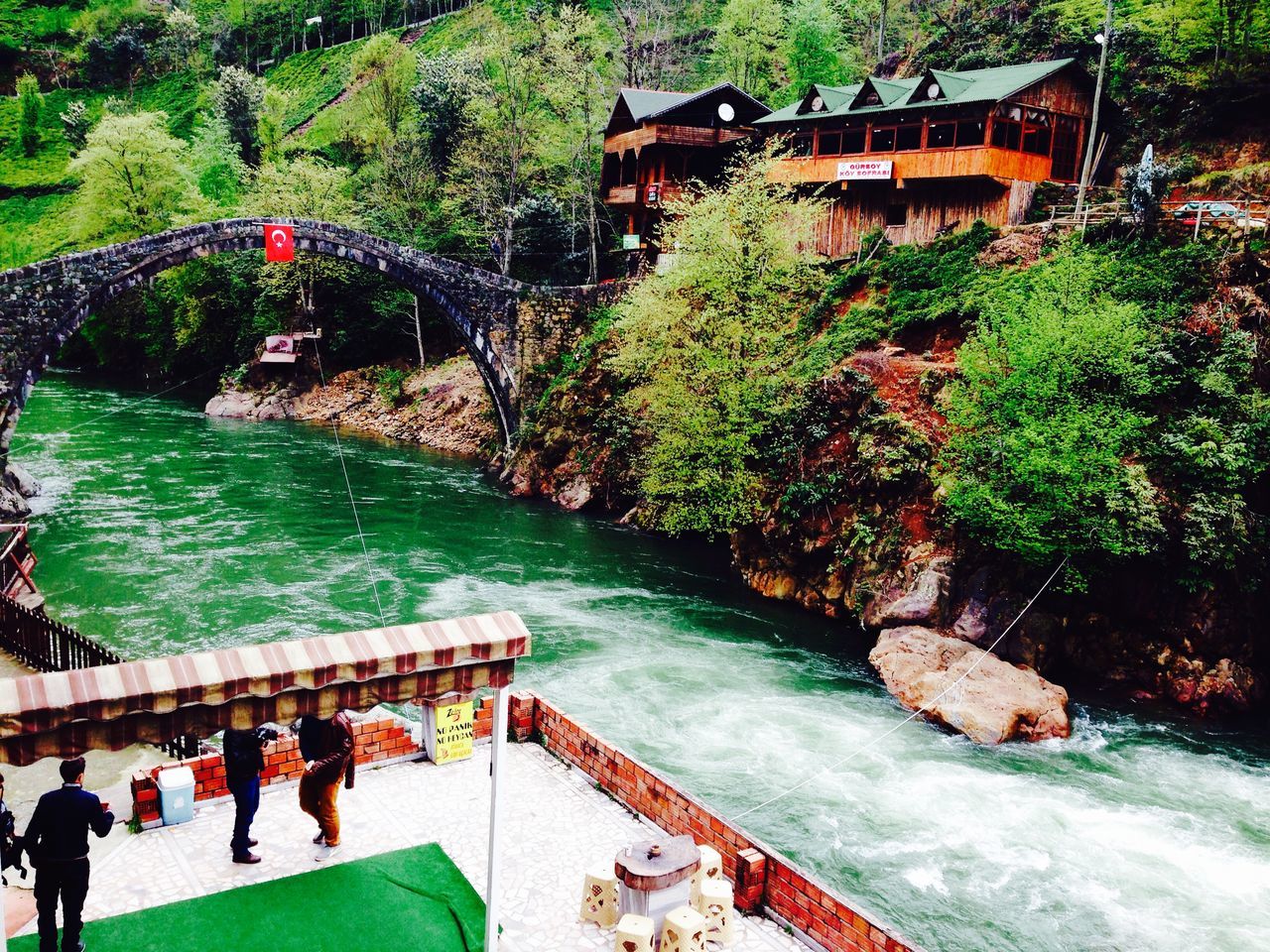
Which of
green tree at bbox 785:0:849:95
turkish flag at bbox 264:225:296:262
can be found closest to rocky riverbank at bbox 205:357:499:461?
turkish flag at bbox 264:225:296:262

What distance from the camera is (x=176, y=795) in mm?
9391

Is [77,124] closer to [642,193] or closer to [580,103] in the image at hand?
[580,103]

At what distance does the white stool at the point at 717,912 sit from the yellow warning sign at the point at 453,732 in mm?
4043

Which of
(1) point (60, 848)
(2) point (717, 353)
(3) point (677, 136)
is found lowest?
(1) point (60, 848)

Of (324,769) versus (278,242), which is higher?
(278,242)

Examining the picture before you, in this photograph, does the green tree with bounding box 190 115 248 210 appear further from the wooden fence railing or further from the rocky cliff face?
the wooden fence railing

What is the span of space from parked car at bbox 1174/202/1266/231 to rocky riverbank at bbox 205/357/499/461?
26.6 metres

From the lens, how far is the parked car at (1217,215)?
21103mm

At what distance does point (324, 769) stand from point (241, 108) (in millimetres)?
66414

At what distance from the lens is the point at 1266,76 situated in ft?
97.9

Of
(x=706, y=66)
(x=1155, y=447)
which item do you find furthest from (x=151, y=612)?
(x=706, y=66)

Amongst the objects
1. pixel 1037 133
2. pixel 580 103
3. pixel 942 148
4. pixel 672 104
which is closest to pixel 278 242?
pixel 580 103

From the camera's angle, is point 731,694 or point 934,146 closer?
point 731,694

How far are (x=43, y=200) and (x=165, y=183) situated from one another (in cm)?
3040
